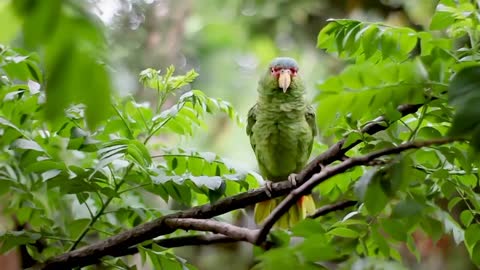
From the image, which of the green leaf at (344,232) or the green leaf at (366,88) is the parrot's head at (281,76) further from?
the green leaf at (366,88)

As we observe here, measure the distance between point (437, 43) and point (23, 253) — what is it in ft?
3.21

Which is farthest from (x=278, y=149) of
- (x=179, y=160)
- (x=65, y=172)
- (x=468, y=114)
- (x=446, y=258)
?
(x=446, y=258)

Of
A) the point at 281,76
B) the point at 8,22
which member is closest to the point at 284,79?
the point at 281,76

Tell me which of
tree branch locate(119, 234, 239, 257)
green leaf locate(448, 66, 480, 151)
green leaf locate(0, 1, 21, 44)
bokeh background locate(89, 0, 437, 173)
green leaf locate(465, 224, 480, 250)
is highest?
bokeh background locate(89, 0, 437, 173)

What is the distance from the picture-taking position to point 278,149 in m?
1.56

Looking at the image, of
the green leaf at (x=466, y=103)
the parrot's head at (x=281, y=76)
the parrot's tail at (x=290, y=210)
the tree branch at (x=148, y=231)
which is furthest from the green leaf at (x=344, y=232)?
the parrot's head at (x=281, y=76)

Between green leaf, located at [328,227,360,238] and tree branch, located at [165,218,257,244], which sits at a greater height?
tree branch, located at [165,218,257,244]

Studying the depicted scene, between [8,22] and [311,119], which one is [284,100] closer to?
[311,119]

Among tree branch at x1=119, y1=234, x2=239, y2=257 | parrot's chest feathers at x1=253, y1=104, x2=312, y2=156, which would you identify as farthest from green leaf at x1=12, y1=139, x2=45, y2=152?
parrot's chest feathers at x1=253, y1=104, x2=312, y2=156

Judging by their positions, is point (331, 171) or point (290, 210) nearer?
point (331, 171)

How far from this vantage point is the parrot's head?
5.26 ft

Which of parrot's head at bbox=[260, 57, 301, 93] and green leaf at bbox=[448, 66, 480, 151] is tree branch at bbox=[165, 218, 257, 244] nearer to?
green leaf at bbox=[448, 66, 480, 151]

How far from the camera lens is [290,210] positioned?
1.47 metres

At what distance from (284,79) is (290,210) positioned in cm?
→ 36
